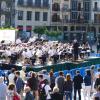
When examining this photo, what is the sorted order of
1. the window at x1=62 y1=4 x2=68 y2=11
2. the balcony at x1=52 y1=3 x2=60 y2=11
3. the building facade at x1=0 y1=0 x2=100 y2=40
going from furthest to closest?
the window at x1=62 y1=4 x2=68 y2=11 < the balcony at x1=52 y1=3 x2=60 y2=11 < the building facade at x1=0 y1=0 x2=100 y2=40

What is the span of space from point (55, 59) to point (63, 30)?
56384 mm

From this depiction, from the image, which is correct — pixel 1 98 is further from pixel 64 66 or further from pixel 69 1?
pixel 69 1

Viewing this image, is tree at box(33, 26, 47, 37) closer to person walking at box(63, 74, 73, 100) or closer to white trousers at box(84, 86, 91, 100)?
white trousers at box(84, 86, 91, 100)

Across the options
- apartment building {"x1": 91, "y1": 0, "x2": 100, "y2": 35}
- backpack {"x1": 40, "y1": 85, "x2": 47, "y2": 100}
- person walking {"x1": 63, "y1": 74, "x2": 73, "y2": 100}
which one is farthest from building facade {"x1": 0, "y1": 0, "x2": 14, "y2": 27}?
backpack {"x1": 40, "y1": 85, "x2": 47, "y2": 100}

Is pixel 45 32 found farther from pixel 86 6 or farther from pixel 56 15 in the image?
pixel 86 6

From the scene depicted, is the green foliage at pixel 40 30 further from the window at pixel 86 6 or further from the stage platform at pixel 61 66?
the stage platform at pixel 61 66

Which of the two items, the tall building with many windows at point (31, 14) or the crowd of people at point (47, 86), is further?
the tall building with many windows at point (31, 14)

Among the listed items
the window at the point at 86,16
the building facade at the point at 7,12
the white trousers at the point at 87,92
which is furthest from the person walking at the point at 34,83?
the window at the point at 86,16

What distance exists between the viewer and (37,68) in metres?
38.8

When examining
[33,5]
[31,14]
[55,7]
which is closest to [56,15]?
[55,7]

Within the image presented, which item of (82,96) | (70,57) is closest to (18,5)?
(70,57)

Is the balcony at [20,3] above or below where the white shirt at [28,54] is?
above

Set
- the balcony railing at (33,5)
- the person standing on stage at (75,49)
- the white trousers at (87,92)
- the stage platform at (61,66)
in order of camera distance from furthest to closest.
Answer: the balcony railing at (33,5), the person standing on stage at (75,49), the stage platform at (61,66), the white trousers at (87,92)

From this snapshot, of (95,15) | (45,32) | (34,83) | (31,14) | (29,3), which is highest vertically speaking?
(29,3)
